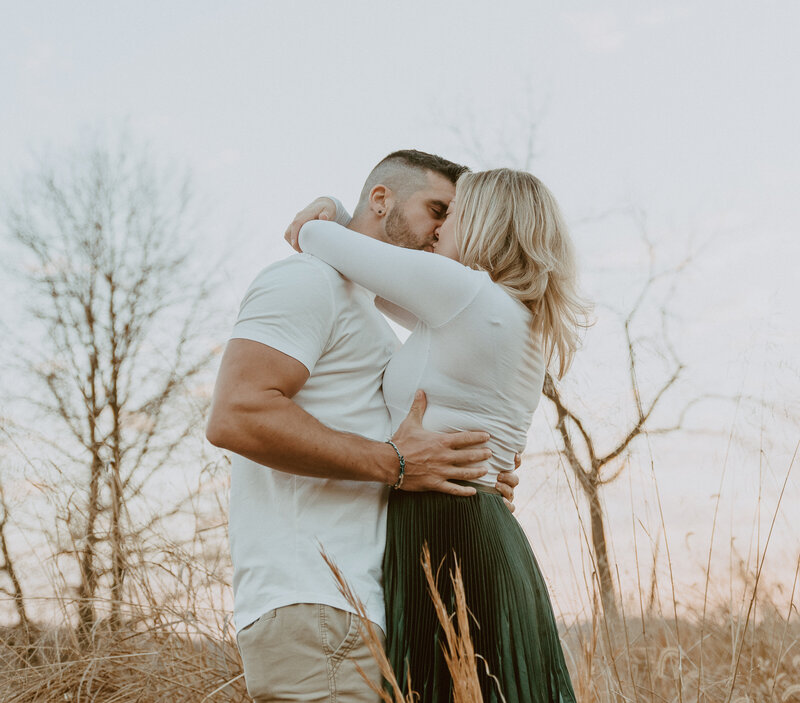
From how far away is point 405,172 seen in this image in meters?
2.46

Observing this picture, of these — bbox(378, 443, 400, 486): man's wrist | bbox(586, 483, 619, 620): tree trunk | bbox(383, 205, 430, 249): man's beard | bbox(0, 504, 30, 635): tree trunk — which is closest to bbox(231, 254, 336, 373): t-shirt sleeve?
bbox(378, 443, 400, 486): man's wrist

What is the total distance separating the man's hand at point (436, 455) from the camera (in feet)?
5.26

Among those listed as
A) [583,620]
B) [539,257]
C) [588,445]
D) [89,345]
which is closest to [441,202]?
[539,257]

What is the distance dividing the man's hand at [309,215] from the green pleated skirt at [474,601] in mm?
766

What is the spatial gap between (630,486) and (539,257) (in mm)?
1300

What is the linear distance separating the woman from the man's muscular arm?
62 mm

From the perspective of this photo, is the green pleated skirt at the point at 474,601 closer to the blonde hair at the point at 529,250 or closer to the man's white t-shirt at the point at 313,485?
the man's white t-shirt at the point at 313,485

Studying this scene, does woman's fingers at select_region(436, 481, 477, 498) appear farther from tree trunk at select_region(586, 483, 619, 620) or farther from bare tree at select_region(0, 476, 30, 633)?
bare tree at select_region(0, 476, 30, 633)

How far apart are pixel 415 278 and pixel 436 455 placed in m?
0.36

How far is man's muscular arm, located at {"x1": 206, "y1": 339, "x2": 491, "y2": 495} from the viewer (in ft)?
4.98

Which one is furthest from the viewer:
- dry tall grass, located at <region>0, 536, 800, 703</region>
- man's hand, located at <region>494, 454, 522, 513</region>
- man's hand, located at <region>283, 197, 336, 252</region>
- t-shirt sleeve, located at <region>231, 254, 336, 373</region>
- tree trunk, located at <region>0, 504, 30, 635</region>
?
tree trunk, located at <region>0, 504, 30, 635</region>

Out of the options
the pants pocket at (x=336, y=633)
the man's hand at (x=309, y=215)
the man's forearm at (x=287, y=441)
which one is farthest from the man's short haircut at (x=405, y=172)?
the pants pocket at (x=336, y=633)

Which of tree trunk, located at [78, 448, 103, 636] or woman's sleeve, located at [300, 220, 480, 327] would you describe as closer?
woman's sleeve, located at [300, 220, 480, 327]

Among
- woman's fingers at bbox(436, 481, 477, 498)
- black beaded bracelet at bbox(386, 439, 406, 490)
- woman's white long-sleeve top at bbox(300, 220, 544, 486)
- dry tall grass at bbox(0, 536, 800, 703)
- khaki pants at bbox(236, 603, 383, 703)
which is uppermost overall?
woman's white long-sleeve top at bbox(300, 220, 544, 486)
